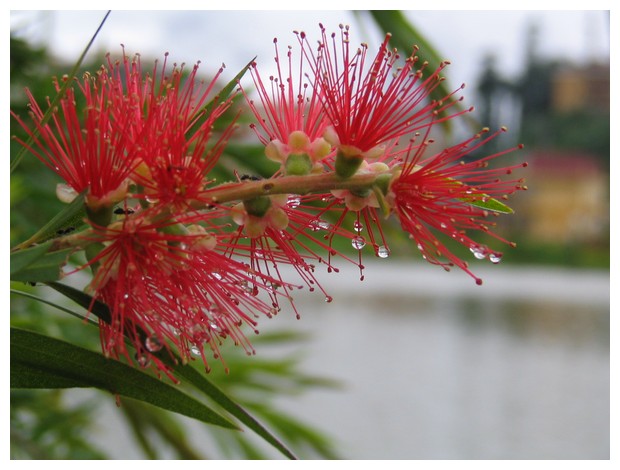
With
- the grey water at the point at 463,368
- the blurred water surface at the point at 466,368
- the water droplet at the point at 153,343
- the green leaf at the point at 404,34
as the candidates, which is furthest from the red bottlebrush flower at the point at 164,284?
the blurred water surface at the point at 466,368

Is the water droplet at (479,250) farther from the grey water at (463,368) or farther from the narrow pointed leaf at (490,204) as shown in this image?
the grey water at (463,368)

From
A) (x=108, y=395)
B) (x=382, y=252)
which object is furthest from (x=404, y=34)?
(x=108, y=395)

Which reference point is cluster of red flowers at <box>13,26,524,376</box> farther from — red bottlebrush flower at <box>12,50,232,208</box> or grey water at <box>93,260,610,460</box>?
grey water at <box>93,260,610,460</box>

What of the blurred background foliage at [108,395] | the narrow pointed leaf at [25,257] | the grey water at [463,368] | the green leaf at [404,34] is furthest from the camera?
the grey water at [463,368]

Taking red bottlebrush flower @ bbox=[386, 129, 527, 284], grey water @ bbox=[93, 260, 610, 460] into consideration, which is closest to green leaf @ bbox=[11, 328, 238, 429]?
red bottlebrush flower @ bbox=[386, 129, 527, 284]

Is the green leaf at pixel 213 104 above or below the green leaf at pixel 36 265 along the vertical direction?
above

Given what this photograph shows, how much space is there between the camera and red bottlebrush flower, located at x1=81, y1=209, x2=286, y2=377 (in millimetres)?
264

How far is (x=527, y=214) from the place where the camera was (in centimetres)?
661

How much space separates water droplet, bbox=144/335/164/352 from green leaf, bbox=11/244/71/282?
4 cm

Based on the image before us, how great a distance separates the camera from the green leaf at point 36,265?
9.3 inches

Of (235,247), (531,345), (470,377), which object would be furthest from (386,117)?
(531,345)

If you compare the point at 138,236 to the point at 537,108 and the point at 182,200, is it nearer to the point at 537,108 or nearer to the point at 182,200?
the point at 182,200

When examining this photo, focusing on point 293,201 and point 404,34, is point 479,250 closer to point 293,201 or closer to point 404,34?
point 293,201
